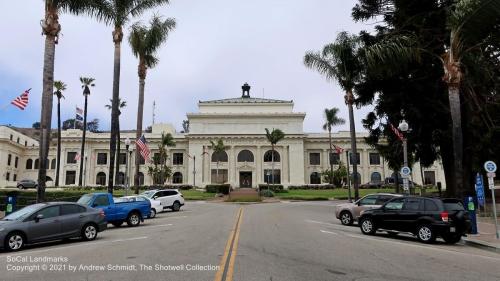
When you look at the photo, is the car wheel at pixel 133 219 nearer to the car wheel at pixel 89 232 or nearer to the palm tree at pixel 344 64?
the car wheel at pixel 89 232

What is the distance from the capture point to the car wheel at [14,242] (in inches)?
475

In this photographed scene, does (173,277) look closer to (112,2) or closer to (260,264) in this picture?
(260,264)

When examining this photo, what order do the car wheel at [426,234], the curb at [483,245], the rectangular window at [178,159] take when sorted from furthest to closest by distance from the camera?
1. the rectangular window at [178,159]
2. the car wheel at [426,234]
3. the curb at [483,245]

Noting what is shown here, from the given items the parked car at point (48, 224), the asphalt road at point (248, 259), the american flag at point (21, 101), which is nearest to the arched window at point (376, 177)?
the american flag at point (21, 101)

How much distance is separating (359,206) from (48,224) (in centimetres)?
1366

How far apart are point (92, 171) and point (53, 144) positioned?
11.2 meters

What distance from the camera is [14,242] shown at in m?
12.2

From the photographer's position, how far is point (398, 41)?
23297 millimetres

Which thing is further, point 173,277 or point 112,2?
point 112,2

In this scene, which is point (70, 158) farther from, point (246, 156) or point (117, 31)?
point (117, 31)

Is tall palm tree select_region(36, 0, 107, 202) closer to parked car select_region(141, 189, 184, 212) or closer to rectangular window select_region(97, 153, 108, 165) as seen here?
parked car select_region(141, 189, 184, 212)

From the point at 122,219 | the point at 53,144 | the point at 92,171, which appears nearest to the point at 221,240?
the point at 122,219

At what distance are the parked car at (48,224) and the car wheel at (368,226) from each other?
9702 mm

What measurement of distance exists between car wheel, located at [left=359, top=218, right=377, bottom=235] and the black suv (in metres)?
0.17
